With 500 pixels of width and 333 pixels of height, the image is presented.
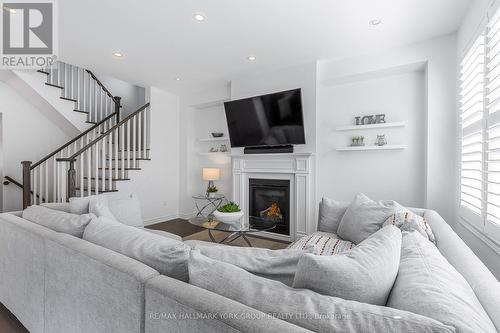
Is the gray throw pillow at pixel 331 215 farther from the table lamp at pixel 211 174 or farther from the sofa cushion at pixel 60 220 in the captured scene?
the table lamp at pixel 211 174

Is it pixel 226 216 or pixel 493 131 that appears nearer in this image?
pixel 493 131

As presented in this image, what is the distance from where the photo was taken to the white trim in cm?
166

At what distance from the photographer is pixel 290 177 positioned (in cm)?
388

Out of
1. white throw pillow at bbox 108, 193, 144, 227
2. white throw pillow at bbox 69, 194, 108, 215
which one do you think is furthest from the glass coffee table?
white throw pillow at bbox 69, 194, 108, 215

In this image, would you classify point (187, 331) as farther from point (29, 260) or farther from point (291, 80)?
point (291, 80)

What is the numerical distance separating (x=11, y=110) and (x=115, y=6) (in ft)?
12.4

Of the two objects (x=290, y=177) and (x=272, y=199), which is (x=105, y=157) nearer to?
(x=272, y=199)

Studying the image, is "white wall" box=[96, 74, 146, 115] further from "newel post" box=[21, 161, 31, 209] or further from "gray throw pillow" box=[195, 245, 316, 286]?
"gray throw pillow" box=[195, 245, 316, 286]

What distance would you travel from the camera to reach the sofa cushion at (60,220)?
157cm

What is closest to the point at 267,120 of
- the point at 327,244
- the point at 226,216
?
the point at 226,216

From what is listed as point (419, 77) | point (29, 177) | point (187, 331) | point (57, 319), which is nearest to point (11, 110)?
point (29, 177)

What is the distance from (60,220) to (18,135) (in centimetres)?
431

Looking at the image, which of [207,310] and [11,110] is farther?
[11,110]

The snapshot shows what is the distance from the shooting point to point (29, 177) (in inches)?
152
